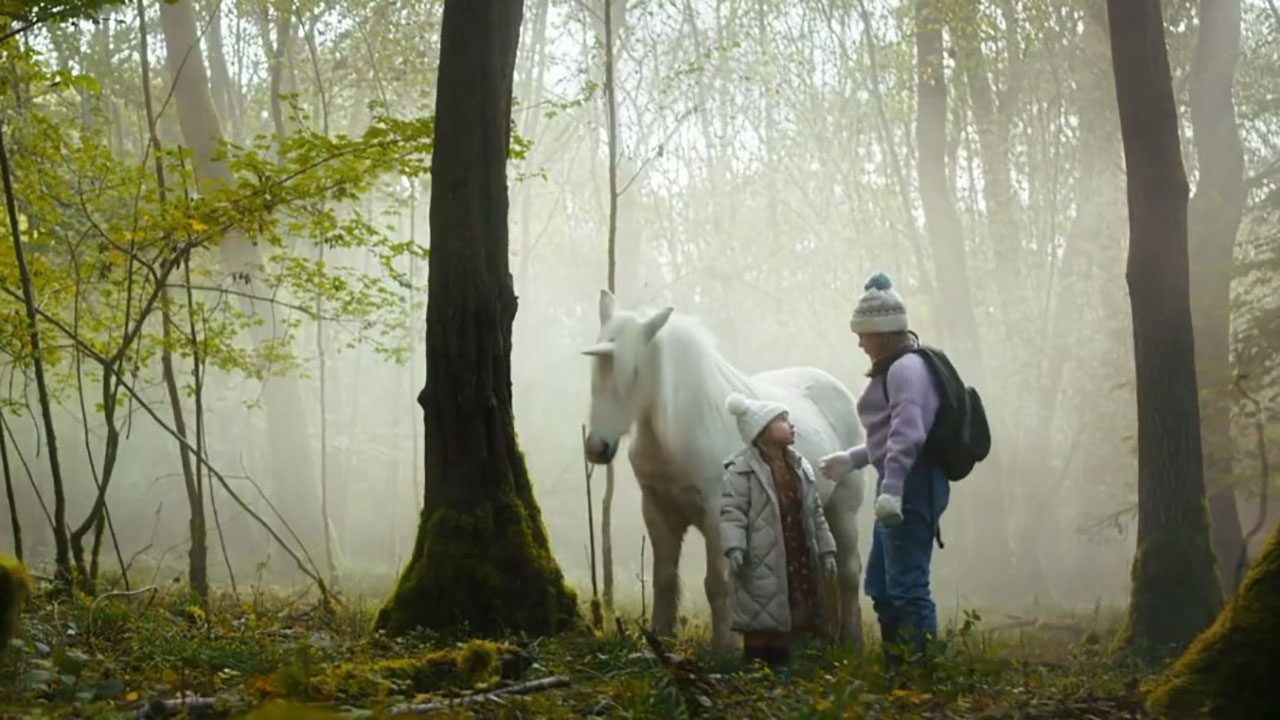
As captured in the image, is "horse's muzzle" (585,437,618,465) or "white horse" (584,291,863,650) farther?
"white horse" (584,291,863,650)

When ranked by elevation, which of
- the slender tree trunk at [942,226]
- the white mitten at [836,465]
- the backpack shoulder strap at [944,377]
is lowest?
the white mitten at [836,465]

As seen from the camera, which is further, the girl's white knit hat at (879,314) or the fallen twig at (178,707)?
the girl's white knit hat at (879,314)

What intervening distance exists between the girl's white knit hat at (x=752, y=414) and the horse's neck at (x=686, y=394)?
78 centimetres

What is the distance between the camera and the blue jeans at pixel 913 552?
250 inches

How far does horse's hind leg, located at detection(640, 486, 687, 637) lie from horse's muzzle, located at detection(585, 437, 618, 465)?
0.62 meters

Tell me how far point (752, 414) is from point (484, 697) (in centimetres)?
286

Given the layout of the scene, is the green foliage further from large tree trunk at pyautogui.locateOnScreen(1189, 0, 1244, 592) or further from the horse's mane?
large tree trunk at pyautogui.locateOnScreen(1189, 0, 1244, 592)

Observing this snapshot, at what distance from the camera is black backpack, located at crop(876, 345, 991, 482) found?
6496 mm

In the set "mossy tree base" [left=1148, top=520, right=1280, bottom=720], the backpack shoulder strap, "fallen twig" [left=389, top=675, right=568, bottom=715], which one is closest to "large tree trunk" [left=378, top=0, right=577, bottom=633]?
"fallen twig" [left=389, top=675, right=568, bottom=715]

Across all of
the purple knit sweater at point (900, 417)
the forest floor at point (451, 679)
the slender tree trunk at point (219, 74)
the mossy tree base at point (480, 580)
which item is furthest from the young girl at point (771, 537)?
the slender tree trunk at point (219, 74)

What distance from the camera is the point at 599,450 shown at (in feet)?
23.4

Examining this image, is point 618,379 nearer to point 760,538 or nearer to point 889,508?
point 760,538

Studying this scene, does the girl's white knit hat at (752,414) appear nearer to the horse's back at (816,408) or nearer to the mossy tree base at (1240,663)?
the horse's back at (816,408)

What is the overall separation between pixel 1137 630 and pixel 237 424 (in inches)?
914
